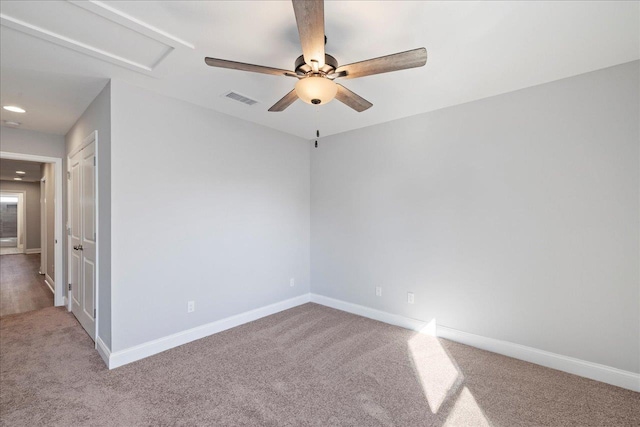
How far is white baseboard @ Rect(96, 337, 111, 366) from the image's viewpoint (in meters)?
2.53

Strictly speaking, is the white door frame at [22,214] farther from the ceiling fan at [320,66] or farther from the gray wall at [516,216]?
the ceiling fan at [320,66]

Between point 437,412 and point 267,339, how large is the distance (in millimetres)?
1787

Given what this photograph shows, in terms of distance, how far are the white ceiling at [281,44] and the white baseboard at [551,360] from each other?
2468mm

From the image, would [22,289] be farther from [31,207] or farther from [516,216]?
[516,216]

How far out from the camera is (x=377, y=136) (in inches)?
146

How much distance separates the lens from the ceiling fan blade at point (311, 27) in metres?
1.24

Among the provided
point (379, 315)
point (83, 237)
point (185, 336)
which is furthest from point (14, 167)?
point (379, 315)

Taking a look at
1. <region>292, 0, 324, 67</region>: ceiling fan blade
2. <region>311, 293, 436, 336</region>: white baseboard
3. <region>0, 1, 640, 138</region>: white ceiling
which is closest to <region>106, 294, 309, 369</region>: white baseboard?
<region>311, 293, 436, 336</region>: white baseboard

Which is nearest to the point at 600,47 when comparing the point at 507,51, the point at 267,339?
the point at 507,51

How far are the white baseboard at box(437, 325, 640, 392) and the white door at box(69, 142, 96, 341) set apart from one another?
3.87 metres

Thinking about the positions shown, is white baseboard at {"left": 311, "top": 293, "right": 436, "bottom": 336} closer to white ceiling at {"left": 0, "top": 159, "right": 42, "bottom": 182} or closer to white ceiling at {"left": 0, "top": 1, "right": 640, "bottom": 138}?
white ceiling at {"left": 0, "top": 1, "right": 640, "bottom": 138}

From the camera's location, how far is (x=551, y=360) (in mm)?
2533

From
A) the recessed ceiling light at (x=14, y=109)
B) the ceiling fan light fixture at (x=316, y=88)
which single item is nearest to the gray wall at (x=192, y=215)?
the recessed ceiling light at (x=14, y=109)

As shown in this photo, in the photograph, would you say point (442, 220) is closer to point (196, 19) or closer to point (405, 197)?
point (405, 197)
